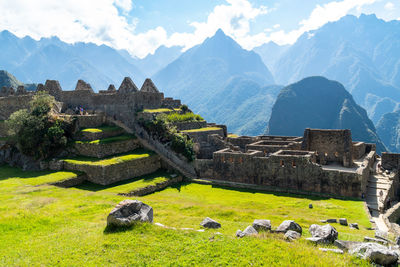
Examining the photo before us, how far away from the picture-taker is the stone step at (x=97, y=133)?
29891 millimetres

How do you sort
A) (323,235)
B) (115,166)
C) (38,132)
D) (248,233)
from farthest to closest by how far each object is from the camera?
(38,132) → (115,166) → (248,233) → (323,235)

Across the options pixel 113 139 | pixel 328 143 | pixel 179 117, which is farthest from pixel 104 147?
pixel 328 143

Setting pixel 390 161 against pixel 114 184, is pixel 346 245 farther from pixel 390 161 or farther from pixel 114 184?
pixel 390 161

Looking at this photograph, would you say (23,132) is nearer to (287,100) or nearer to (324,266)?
(324,266)

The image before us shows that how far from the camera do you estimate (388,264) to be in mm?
8219

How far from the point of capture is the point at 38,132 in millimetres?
28516

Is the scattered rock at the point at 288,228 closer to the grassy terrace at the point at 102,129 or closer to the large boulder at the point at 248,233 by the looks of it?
the large boulder at the point at 248,233

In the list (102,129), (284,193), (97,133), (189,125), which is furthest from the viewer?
(189,125)

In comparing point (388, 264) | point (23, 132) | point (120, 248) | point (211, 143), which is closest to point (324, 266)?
point (388, 264)

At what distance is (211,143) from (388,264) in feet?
83.0

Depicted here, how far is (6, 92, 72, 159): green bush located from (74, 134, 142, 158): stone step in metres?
1.88

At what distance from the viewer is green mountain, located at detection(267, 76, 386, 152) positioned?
16050cm

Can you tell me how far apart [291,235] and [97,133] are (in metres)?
24.9

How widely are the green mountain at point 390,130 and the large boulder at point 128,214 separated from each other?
187525 mm
